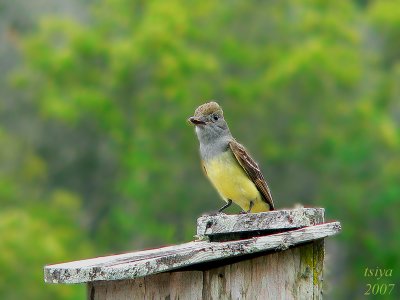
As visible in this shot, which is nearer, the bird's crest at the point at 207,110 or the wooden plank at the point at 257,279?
the wooden plank at the point at 257,279

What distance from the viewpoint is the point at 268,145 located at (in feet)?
145

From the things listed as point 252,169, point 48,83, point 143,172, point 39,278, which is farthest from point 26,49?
point 252,169

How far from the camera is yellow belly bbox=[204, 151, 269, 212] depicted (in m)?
9.16

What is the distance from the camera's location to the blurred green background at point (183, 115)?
4384 cm

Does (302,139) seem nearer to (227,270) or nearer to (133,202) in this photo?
(133,202)

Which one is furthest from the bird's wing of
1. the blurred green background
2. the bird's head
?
the blurred green background

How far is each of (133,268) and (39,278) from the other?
26.8 metres

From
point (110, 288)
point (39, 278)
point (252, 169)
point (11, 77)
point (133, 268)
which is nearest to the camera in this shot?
point (133, 268)

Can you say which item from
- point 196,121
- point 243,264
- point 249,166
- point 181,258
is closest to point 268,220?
point 243,264

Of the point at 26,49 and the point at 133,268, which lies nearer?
the point at 133,268

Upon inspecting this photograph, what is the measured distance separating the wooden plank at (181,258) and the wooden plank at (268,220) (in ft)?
0.30

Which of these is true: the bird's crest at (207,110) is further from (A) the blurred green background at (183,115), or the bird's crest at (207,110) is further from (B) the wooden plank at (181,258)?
(A) the blurred green background at (183,115)

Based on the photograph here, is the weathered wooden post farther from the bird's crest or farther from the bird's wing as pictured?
the bird's wing

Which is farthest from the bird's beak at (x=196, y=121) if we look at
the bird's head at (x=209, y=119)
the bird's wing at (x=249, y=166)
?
the bird's wing at (x=249, y=166)
